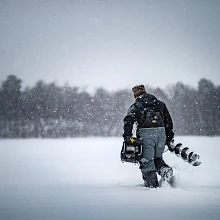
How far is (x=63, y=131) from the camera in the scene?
178ft

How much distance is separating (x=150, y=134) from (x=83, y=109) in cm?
5933

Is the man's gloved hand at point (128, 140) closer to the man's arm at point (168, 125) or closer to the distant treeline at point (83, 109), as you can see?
the man's arm at point (168, 125)

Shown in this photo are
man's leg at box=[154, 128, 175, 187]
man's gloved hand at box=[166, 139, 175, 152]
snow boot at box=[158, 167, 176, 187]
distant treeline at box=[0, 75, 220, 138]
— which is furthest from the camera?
distant treeline at box=[0, 75, 220, 138]

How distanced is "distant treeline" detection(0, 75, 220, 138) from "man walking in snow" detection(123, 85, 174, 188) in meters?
45.8

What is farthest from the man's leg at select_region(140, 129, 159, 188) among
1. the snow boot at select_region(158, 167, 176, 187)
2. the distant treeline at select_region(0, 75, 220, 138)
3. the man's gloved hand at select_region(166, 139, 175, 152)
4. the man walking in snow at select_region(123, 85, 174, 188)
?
the distant treeline at select_region(0, 75, 220, 138)

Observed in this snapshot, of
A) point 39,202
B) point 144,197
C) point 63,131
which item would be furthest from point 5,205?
point 63,131

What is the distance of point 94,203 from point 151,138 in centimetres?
153

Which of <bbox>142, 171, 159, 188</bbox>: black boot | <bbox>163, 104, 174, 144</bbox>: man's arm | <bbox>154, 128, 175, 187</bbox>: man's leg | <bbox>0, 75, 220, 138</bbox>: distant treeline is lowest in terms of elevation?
<bbox>142, 171, 159, 188</bbox>: black boot

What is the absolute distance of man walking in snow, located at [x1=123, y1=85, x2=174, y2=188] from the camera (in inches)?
203

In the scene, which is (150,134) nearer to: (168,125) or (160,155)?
(160,155)

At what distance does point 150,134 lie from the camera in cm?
525

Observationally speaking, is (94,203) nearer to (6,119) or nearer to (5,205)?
(5,205)

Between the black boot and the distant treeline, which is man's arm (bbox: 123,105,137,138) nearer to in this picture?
the black boot

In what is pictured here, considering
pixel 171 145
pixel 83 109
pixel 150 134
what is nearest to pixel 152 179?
pixel 150 134
